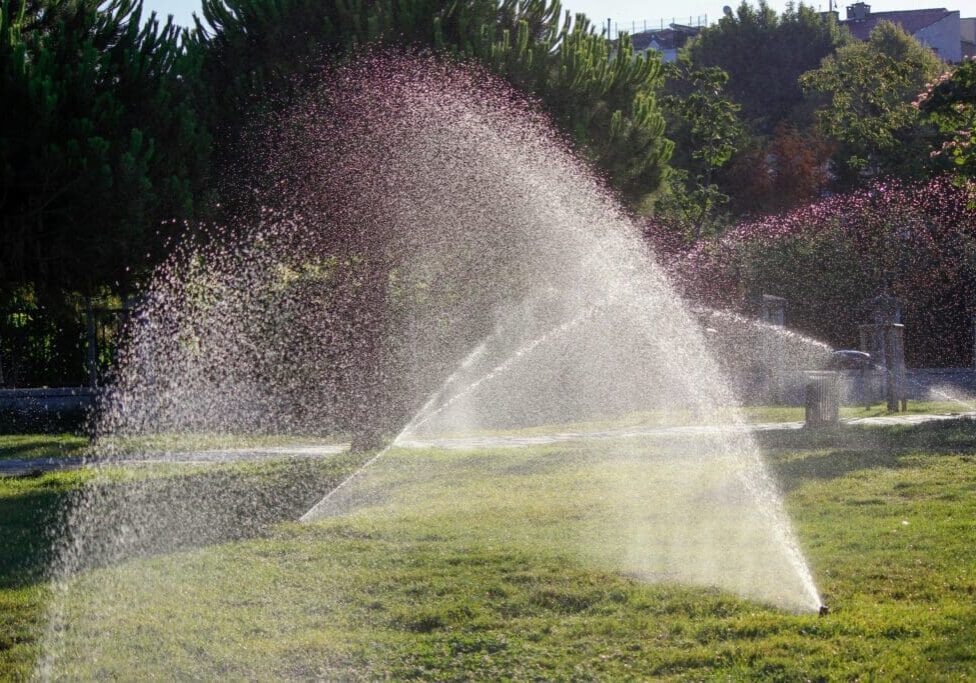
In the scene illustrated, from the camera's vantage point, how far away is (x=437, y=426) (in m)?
16.4

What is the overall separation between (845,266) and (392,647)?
2383cm

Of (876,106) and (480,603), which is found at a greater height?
(876,106)

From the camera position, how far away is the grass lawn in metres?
4.87

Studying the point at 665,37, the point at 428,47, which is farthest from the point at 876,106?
the point at 665,37

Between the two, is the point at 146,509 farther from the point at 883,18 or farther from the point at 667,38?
the point at 667,38

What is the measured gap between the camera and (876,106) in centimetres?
2703

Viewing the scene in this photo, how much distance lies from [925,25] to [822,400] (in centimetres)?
5662

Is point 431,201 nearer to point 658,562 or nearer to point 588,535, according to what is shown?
point 588,535

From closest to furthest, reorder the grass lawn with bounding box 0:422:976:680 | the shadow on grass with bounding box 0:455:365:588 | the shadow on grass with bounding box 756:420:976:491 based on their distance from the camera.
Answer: the grass lawn with bounding box 0:422:976:680 → the shadow on grass with bounding box 0:455:365:588 → the shadow on grass with bounding box 756:420:976:491

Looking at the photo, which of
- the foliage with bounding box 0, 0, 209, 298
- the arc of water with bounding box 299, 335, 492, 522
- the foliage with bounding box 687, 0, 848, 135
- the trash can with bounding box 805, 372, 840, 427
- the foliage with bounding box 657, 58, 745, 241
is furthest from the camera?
the foliage with bounding box 687, 0, 848, 135

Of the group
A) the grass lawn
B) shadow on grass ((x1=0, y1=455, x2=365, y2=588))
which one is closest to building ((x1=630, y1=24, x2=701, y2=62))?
shadow on grass ((x1=0, y1=455, x2=365, y2=588))

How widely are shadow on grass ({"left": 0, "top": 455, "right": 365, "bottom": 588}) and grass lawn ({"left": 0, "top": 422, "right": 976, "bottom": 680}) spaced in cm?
5

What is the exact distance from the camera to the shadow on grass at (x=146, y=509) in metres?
7.67

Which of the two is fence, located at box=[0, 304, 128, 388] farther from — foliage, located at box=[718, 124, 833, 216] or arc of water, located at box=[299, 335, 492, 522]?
foliage, located at box=[718, 124, 833, 216]
